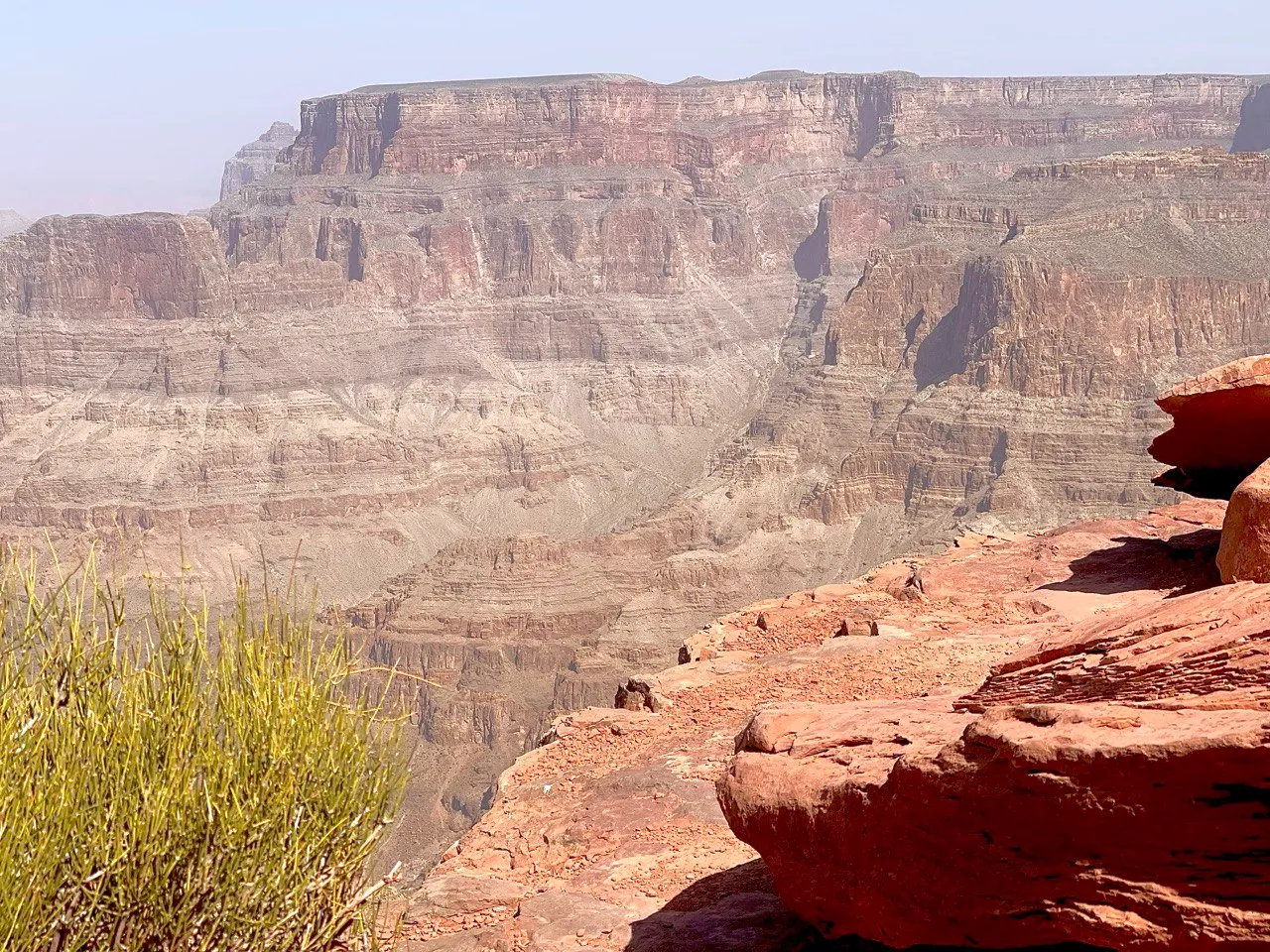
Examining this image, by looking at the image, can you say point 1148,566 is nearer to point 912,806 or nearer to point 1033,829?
point 912,806

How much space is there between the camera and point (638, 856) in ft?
41.7

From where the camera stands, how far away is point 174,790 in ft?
25.7

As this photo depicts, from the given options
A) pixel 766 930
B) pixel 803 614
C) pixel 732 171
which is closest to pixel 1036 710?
pixel 766 930

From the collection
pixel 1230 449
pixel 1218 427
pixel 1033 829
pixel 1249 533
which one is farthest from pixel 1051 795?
pixel 1230 449

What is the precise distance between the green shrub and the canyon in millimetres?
47199

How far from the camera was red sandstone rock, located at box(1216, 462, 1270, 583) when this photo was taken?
13664mm

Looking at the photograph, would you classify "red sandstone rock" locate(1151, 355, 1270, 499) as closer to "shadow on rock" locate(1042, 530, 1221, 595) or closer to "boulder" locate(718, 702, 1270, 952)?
"shadow on rock" locate(1042, 530, 1221, 595)

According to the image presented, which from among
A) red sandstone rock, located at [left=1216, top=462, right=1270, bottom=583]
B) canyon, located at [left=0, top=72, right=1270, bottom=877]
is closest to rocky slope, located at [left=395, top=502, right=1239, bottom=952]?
red sandstone rock, located at [left=1216, top=462, right=1270, bottom=583]

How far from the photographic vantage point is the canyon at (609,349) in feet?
283

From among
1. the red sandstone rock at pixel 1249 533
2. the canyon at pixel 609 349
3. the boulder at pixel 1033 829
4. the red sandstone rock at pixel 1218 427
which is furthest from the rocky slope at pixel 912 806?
the canyon at pixel 609 349

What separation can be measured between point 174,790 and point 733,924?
449 centimetres

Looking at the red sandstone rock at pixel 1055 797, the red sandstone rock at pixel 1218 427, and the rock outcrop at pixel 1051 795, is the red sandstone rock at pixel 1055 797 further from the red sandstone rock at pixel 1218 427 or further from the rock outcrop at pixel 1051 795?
the red sandstone rock at pixel 1218 427

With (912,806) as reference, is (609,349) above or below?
below

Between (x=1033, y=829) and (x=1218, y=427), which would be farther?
(x=1218, y=427)
